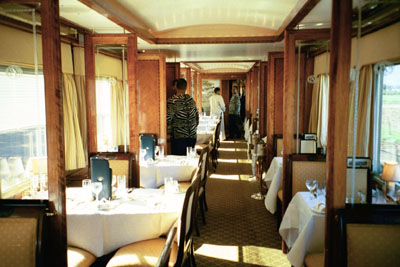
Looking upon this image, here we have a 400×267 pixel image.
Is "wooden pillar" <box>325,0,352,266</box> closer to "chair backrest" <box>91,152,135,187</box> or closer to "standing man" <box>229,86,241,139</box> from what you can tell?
"chair backrest" <box>91,152,135,187</box>

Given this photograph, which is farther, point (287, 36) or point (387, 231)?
point (287, 36)

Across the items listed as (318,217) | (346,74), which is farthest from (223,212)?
(346,74)

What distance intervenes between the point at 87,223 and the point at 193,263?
44.7 inches

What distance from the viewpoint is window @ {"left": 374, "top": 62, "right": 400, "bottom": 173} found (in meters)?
4.18

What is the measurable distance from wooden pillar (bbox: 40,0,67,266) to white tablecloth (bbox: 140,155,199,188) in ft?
8.38

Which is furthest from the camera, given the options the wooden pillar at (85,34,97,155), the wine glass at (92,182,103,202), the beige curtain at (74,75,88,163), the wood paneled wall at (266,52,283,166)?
the wood paneled wall at (266,52,283,166)

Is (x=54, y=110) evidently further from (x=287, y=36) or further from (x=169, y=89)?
(x=169, y=89)

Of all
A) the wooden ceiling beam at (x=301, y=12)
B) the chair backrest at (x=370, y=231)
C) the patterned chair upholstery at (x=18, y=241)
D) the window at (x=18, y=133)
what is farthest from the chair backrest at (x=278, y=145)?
the patterned chair upholstery at (x=18, y=241)

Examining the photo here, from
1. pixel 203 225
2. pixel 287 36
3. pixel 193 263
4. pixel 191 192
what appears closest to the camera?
pixel 191 192

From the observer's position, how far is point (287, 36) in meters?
3.91

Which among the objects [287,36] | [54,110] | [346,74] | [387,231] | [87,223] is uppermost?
[287,36]

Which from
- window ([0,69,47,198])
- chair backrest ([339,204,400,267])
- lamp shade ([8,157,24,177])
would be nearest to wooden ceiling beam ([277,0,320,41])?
chair backrest ([339,204,400,267])

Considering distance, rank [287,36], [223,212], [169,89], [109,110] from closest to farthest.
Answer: [287,36], [223,212], [109,110], [169,89]

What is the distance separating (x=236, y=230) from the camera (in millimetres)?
4574
